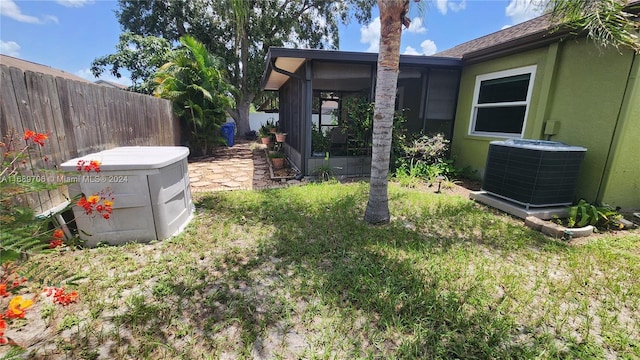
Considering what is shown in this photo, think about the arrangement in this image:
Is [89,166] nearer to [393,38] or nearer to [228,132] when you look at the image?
[393,38]

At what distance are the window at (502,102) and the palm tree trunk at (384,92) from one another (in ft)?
12.8

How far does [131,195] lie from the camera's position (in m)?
3.05

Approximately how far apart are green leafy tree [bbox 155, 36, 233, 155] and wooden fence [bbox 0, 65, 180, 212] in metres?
4.24

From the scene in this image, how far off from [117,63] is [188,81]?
398 inches

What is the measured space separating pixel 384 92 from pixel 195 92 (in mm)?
7878

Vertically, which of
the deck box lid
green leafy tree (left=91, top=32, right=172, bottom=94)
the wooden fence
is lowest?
the deck box lid

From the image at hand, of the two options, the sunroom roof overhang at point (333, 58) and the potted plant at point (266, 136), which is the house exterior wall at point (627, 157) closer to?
the sunroom roof overhang at point (333, 58)

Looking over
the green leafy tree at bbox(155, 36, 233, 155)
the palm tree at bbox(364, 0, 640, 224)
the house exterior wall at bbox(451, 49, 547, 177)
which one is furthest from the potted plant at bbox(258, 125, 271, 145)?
the palm tree at bbox(364, 0, 640, 224)

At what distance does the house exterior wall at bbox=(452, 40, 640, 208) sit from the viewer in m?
4.13

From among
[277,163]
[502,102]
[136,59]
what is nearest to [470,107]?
[502,102]

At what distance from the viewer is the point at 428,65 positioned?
6594 mm

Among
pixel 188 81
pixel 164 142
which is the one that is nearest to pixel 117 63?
pixel 188 81

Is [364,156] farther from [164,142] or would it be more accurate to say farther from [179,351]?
[179,351]

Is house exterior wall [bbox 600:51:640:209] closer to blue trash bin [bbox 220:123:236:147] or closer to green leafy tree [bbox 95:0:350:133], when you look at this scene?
blue trash bin [bbox 220:123:236:147]
